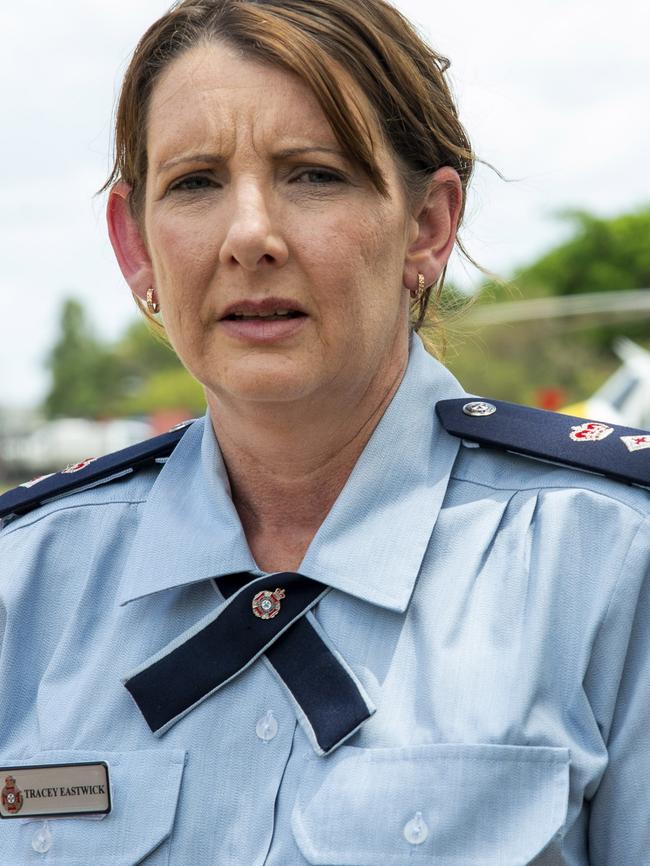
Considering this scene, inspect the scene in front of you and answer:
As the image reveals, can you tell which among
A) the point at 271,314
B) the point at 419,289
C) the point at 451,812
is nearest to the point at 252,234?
the point at 271,314

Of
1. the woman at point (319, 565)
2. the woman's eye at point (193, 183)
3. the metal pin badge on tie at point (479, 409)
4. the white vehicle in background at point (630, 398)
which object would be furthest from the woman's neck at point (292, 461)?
the white vehicle in background at point (630, 398)

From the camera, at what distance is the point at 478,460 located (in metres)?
2.06

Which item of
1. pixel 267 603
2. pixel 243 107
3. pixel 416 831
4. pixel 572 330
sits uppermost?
pixel 243 107

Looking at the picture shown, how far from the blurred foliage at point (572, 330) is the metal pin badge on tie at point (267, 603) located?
34682 mm

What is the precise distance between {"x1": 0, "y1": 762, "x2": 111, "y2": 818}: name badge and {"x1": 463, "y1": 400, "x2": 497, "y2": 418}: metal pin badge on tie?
0.81m

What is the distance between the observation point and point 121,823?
1.89 metres

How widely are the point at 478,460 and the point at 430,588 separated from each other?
0.27 m

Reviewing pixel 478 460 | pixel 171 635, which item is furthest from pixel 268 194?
pixel 171 635

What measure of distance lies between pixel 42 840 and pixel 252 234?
961mm

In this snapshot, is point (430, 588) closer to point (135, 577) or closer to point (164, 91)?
point (135, 577)

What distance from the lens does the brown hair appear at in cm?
187

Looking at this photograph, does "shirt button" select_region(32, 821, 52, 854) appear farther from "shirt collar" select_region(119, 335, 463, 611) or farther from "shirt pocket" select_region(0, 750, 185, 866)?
"shirt collar" select_region(119, 335, 463, 611)

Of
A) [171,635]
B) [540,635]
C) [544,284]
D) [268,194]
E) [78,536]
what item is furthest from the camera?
[544,284]

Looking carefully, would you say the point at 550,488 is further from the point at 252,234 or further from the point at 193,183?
the point at 193,183
